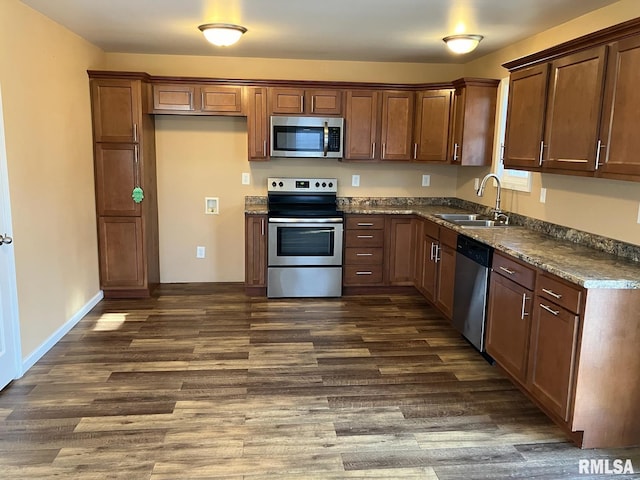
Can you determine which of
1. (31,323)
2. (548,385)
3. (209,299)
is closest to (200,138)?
(209,299)

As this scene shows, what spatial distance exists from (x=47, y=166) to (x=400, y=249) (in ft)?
10.7

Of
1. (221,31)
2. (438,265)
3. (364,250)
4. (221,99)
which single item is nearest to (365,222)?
(364,250)

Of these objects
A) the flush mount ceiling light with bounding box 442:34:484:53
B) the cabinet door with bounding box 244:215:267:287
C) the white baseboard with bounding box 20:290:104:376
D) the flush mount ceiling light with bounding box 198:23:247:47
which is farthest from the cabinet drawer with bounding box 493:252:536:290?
the white baseboard with bounding box 20:290:104:376

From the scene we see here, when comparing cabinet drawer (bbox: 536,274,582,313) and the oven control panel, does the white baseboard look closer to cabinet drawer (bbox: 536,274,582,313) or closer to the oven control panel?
the oven control panel

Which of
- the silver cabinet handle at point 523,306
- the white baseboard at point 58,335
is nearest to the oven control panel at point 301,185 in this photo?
the white baseboard at point 58,335

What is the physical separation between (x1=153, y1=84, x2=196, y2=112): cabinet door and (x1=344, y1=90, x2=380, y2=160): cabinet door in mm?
1551

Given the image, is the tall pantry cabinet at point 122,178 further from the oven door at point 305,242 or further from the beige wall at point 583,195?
the beige wall at point 583,195

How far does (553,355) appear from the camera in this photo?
269cm

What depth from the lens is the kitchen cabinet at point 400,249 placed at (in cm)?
514

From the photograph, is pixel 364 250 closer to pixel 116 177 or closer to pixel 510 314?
pixel 510 314

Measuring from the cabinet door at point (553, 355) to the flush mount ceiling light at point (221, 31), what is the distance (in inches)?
110

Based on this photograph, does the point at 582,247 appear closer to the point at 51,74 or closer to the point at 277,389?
the point at 277,389

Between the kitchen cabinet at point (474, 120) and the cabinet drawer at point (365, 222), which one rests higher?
the kitchen cabinet at point (474, 120)

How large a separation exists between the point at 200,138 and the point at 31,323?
258 cm
